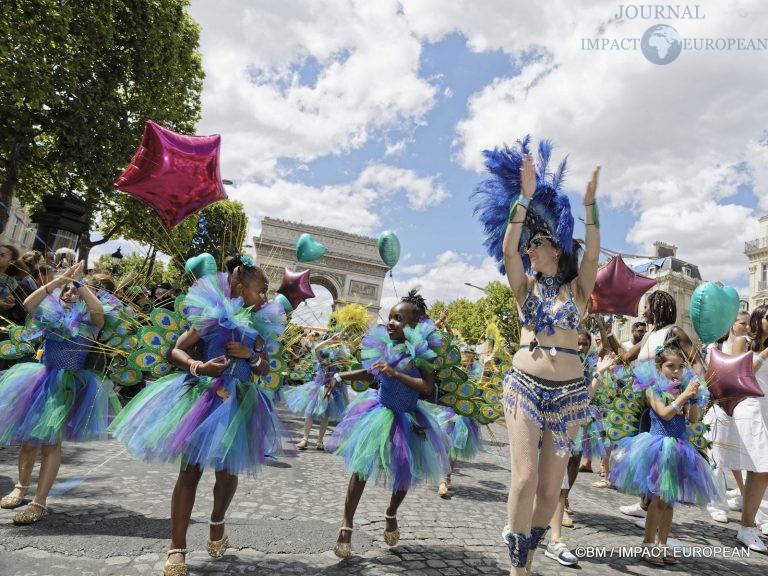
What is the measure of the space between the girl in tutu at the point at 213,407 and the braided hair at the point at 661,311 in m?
3.88

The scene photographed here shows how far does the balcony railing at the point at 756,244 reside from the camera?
1658 inches

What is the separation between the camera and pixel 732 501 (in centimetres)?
666

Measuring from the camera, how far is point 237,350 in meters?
3.18

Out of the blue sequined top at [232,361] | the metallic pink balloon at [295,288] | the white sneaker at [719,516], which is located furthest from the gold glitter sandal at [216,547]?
the metallic pink balloon at [295,288]

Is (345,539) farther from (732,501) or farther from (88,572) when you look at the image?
(732,501)

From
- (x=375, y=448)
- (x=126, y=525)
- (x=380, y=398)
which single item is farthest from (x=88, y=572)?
(x=380, y=398)

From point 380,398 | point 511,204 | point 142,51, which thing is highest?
point 142,51

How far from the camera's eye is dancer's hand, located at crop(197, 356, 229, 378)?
3.09 metres

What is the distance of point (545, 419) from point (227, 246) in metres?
2.62

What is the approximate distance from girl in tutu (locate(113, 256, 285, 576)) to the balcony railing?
166ft

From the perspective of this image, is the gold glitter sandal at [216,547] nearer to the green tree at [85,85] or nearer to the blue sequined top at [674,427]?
the blue sequined top at [674,427]

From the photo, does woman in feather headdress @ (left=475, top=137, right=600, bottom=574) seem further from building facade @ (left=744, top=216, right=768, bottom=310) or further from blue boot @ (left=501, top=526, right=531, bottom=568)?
building facade @ (left=744, top=216, right=768, bottom=310)

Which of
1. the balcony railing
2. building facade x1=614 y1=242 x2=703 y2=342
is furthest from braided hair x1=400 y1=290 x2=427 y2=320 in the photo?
building facade x1=614 y1=242 x2=703 y2=342

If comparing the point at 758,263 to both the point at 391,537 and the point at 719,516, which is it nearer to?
the point at 719,516
